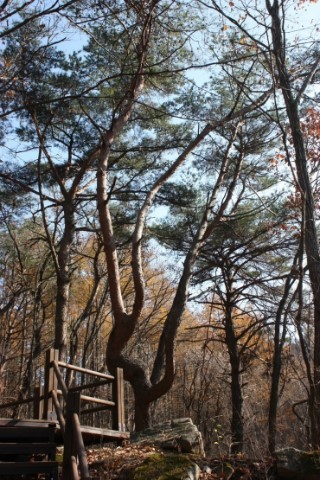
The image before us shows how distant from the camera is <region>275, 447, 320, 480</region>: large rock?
4.77 m

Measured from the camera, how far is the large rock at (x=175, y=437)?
6.43 meters

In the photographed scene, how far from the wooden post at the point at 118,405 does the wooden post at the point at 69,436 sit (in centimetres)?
274

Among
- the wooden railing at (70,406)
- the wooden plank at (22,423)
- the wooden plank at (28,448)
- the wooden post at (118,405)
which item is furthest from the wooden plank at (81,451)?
the wooden post at (118,405)

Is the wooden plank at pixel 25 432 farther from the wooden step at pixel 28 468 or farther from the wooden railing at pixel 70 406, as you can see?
the wooden step at pixel 28 468

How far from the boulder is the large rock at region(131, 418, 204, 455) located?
1326 millimetres

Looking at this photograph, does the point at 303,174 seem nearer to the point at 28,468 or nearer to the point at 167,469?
the point at 167,469

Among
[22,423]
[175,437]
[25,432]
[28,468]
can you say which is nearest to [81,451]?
[28,468]

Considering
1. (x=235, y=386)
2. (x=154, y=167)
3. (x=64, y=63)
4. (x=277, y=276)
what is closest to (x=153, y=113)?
(x=154, y=167)

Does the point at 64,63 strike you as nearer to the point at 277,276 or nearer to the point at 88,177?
the point at 88,177

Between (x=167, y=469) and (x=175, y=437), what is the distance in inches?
72.7

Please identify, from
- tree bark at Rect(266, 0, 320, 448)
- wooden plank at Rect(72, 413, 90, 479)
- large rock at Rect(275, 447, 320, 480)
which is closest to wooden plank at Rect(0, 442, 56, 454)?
wooden plank at Rect(72, 413, 90, 479)

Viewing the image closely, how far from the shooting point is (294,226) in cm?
1220

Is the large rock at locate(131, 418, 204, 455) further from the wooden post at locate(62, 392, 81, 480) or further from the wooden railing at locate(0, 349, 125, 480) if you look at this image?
the wooden post at locate(62, 392, 81, 480)

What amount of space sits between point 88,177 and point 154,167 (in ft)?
6.39
